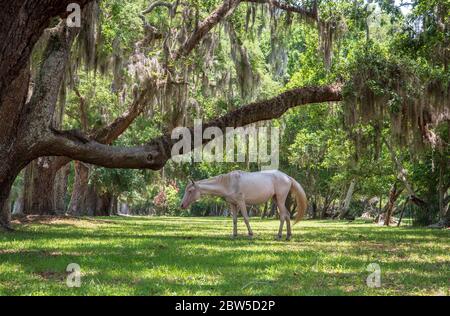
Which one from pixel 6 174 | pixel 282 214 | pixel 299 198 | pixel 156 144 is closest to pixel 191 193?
pixel 156 144

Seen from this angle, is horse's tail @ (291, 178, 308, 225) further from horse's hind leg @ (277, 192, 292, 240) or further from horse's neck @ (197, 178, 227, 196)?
horse's neck @ (197, 178, 227, 196)

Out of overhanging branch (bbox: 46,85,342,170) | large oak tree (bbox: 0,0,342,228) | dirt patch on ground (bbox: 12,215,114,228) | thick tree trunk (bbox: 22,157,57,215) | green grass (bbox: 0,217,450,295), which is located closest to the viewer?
green grass (bbox: 0,217,450,295)

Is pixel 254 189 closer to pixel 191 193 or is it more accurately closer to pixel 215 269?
pixel 191 193

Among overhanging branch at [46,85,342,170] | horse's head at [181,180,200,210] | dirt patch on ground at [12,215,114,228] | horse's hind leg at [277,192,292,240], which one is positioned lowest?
dirt patch on ground at [12,215,114,228]

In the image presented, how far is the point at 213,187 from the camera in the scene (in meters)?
14.9

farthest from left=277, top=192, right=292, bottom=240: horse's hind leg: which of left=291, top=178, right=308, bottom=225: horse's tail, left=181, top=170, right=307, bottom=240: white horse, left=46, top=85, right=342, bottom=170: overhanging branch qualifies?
left=46, top=85, right=342, bottom=170: overhanging branch

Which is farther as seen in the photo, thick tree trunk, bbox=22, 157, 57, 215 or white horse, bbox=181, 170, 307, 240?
thick tree trunk, bbox=22, 157, 57, 215

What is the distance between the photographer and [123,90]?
993 inches

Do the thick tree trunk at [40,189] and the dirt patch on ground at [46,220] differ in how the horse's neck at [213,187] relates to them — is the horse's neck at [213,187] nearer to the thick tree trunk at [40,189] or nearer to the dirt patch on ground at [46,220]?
the dirt patch on ground at [46,220]

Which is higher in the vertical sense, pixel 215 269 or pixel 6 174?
pixel 6 174

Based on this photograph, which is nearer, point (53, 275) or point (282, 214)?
point (53, 275)

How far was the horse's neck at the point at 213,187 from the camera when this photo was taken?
14.8 metres

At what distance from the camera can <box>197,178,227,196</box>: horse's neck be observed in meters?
14.8
